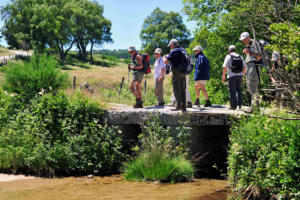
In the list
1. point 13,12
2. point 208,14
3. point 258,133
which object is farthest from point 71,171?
point 13,12

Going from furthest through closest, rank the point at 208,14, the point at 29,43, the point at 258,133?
the point at 29,43 < the point at 208,14 < the point at 258,133

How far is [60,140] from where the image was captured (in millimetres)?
8398

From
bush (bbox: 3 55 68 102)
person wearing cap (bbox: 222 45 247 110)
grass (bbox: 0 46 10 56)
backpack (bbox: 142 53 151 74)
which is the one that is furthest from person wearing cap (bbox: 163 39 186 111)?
grass (bbox: 0 46 10 56)

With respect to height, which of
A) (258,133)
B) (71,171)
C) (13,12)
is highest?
(13,12)

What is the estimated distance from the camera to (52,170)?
820 cm

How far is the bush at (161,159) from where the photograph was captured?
7.44 meters

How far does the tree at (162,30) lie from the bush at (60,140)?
57091 mm

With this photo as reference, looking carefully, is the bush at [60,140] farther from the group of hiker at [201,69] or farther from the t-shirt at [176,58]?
the t-shirt at [176,58]

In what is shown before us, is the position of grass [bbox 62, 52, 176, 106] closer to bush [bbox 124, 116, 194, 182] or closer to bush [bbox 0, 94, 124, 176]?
bush [bbox 0, 94, 124, 176]

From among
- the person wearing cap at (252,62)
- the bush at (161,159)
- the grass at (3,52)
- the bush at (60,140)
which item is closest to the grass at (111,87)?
the bush at (60,140)

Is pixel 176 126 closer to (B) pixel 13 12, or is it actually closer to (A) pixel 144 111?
(A) pixel 144 111

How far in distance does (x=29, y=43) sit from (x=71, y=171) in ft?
145

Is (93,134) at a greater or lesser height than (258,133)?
lesser

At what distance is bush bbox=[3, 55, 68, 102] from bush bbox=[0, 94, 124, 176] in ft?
1.79
